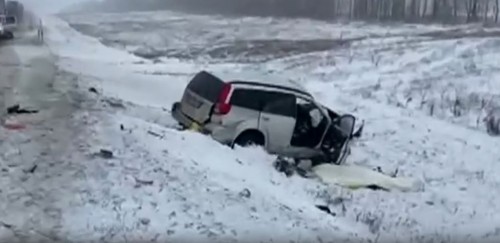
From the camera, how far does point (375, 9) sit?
259ft

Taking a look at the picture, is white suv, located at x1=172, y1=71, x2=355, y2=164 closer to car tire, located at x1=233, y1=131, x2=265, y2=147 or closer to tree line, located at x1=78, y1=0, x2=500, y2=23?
car tire, located at x1=233, y1=131, x2=265, y2=147

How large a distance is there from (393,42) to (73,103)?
106ft

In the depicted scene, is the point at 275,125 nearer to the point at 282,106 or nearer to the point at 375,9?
the point at 282,106

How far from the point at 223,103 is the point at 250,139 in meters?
0.78

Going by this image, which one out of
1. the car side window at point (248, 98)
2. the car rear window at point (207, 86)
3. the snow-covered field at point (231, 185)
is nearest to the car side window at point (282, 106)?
the car side window at point (248, 98)

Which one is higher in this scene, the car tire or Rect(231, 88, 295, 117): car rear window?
Rect(231, 88, 295, 117): car rear window

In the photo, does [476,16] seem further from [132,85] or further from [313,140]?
[313,140]

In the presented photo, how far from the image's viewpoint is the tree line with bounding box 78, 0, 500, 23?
7214 cm

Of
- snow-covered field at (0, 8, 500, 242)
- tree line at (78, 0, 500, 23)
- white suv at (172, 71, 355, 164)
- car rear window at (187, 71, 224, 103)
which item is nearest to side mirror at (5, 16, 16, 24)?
snow-covered field at (0, 8, 500, 242)

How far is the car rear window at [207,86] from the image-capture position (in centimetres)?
1416

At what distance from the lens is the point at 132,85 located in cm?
2802

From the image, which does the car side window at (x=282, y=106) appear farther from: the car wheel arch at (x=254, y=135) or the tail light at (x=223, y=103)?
the tail light at (x=223, y=103)

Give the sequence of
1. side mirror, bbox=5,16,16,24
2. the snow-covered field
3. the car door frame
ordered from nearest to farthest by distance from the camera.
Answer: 1. the snow-covered field
2. the car door frame
3. side mirror, bbox=5,16,16,24

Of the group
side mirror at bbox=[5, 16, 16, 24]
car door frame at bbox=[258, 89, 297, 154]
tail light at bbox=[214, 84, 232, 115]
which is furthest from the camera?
side mirror at bbox=[5, 16, 16, 24]
